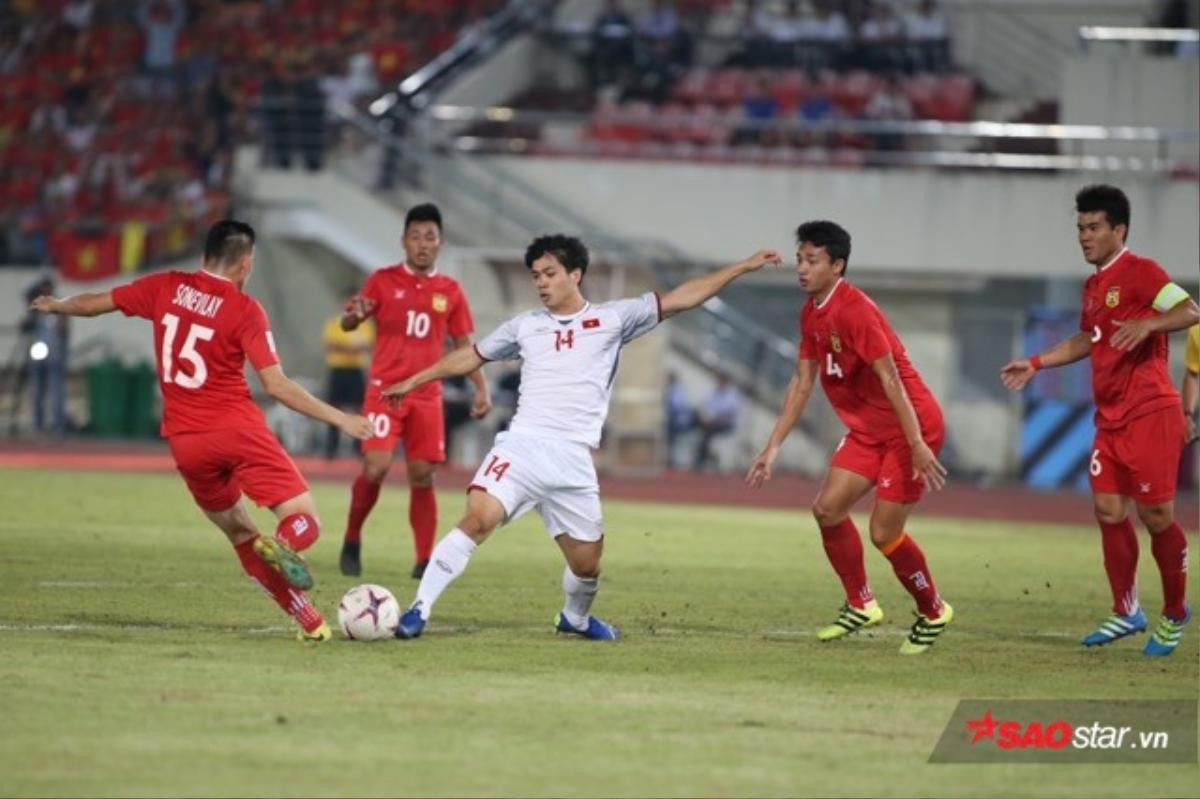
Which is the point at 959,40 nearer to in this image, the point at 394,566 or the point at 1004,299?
the point at 1004,299

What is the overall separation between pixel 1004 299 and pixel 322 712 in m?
26.0

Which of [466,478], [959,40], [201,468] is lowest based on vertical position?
[466,478]

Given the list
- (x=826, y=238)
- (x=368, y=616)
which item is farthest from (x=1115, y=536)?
(x=368, y=616)

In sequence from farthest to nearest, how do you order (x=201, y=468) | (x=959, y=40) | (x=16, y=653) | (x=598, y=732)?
(x=959, y=40) → (x=201, y=468) → (x=16, y=653) → (x=598, y=732)

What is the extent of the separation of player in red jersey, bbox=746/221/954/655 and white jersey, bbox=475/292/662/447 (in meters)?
0.87

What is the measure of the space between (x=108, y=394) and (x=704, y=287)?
2382 cm

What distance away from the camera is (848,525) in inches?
494

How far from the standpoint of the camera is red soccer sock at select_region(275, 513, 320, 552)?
11539 mm

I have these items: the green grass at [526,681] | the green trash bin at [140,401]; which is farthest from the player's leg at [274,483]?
the green trash bin at [140,401]

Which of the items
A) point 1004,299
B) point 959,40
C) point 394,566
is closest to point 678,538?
point 394,566

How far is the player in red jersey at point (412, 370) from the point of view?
1596 cm

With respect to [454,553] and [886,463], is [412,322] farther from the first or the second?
[886,463]

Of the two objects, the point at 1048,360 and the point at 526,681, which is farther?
the point at 1048,360

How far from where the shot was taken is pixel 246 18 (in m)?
39.3
